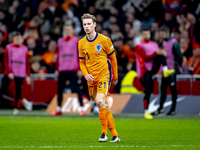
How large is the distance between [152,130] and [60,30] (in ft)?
33.9

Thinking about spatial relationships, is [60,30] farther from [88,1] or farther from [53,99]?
[53,99]

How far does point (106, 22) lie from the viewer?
1777 centimetres

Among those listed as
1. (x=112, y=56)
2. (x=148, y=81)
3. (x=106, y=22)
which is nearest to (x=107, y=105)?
(x=112, y=56)

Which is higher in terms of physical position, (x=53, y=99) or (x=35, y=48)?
(x=35, y=48)

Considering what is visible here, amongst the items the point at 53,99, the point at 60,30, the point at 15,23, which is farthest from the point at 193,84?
the point at 15,23

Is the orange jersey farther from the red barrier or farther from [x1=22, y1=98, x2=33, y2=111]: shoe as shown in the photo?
[x1=22, y1=98, x2=33, y2=111]: shoe

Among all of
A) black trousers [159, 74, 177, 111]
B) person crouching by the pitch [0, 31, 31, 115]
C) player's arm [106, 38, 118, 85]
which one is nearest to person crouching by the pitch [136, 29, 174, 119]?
black trousers [159, 74, 177, 111]

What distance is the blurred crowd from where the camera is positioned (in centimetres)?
1592

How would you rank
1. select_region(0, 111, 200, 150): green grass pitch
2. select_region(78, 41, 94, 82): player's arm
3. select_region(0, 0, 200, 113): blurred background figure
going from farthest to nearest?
select_region(0, 0, 200, 113): blurred background figure < select_region(78, 41, 94, 82): player's arm < select_region(0, 111, 200, 150): green grass pitch

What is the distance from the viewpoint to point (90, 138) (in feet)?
21.9

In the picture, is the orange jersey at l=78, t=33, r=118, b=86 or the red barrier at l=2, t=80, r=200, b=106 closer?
the orange jersey at l=78, t=33, r=118, b=86

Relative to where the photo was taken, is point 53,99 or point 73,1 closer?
point 53,99

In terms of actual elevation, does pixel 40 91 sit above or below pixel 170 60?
below

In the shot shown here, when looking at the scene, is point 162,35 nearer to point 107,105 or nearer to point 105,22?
point 107,105
